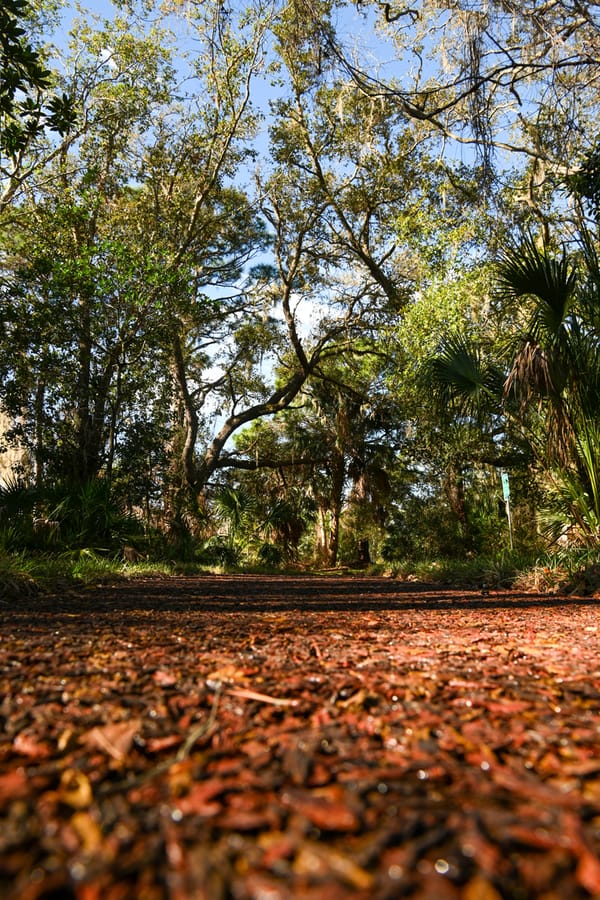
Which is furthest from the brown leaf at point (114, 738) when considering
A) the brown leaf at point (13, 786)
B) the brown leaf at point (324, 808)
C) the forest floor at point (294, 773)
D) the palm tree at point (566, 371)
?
the palm tree at point (566, 371)

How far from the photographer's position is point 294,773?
84 cm

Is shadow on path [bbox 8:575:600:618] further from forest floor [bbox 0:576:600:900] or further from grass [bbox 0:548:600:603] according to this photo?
forest floor [bbox 0:576:600:900]

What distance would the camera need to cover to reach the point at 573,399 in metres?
5.28

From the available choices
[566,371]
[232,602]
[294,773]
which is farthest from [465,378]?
[294,773]

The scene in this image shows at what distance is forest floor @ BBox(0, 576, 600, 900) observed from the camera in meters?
0.59

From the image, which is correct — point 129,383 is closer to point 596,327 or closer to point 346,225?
point 346,225

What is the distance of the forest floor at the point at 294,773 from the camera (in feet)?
1.94

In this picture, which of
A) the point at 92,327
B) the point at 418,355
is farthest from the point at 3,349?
the point at 418,355

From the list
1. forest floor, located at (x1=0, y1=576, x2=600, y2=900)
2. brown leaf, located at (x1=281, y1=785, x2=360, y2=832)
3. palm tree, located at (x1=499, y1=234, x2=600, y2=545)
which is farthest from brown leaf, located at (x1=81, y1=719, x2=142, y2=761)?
palm tree, located at (x1=499, y1=234, x2=600, y2=545)

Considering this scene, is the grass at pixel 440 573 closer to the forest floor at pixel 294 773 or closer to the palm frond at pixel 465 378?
the palm frond at pixel 465 378

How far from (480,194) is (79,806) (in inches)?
288

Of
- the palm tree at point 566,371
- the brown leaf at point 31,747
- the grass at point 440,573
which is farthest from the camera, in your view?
the palm tree at point 566,371

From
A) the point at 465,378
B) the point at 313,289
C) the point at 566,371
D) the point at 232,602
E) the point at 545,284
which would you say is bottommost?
the point at 232,602

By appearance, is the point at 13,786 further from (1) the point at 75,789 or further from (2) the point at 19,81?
(2) the point at 19,81
